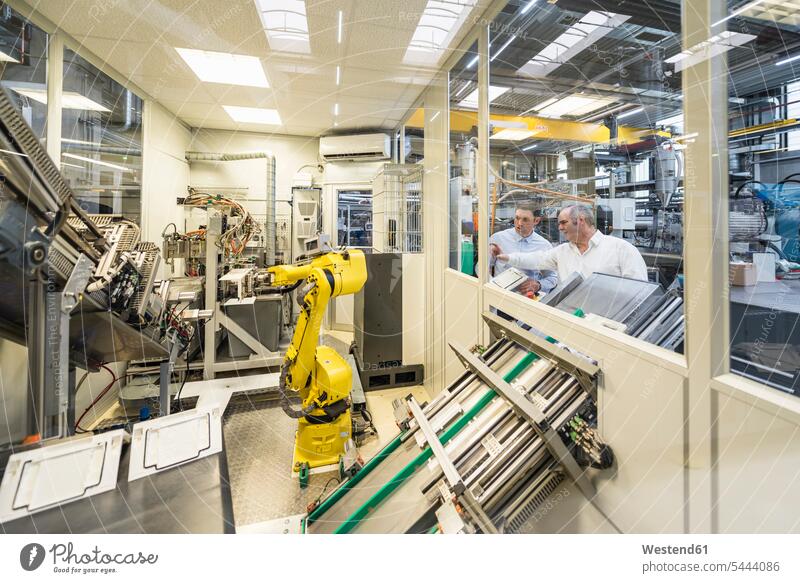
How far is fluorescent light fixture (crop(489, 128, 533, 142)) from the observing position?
5.75 ft

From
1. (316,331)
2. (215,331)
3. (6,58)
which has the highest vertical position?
(6,58)

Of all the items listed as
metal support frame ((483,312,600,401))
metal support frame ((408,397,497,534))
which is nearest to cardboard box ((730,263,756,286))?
metal support frame ((483,312,600,401))

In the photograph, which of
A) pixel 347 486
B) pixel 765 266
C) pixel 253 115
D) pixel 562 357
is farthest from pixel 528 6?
pixel 347 486

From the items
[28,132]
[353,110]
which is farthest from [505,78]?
[28,132]

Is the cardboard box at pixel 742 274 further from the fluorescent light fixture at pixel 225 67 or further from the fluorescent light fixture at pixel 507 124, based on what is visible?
the fluorescent light fixture at pixel 225 67

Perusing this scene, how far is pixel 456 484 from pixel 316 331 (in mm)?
1042

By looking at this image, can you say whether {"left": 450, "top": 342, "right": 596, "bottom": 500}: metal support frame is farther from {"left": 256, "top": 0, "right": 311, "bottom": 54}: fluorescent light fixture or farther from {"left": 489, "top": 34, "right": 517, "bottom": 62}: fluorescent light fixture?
{"left": 256, "top": 0, "right": 311, "bottom": 54}: fluorescent light fixture

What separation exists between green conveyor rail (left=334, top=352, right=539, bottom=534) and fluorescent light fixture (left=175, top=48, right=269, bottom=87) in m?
2.31

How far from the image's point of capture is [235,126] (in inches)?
117

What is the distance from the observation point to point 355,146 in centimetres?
352

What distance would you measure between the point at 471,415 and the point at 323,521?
0.78 m

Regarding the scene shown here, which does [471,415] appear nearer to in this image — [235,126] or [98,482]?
[98,482]

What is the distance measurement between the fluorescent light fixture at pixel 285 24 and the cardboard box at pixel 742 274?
1942 millimetres

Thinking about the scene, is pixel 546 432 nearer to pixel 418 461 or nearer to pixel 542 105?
pixel 418 461
